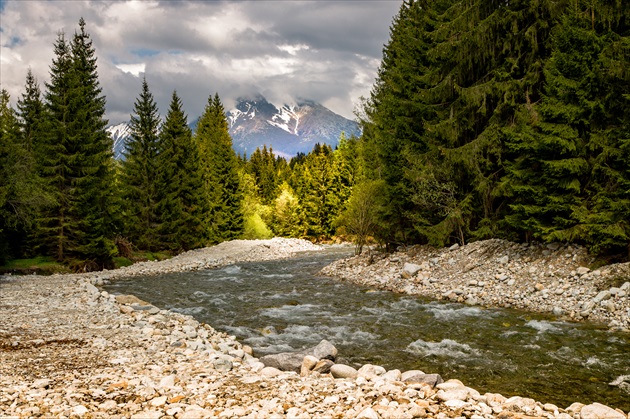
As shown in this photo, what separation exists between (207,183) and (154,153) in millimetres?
11948

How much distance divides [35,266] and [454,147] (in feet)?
77.1

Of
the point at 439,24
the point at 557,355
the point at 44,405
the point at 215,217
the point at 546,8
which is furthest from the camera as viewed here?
the point at 215,217

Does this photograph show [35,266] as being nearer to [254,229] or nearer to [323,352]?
[323,352]

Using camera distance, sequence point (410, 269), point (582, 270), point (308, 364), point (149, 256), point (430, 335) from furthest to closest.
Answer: point (149, 256)
point (410, 269)
point (582, 270)
point (430, 335)
point (308, 364)

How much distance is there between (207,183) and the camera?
4669 centimetres

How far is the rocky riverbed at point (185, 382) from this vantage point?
5.09 metres

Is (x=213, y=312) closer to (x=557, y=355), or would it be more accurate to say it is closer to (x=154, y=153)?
(x=557, y=355)

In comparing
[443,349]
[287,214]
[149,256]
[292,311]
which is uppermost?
[287,214]

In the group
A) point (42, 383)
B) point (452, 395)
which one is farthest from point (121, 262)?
point (452, 395)

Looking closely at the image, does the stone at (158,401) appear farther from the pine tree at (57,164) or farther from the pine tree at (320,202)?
the pine tree at (320,202)

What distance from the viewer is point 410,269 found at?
18.6 metres

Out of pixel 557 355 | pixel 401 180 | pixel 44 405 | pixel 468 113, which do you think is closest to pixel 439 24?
pixel 468 113

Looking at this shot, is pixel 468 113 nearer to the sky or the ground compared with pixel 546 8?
nearer to the ground

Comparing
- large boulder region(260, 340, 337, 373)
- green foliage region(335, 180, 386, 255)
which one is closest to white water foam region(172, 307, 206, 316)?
large boulder region(260, 340, 337, 373)
